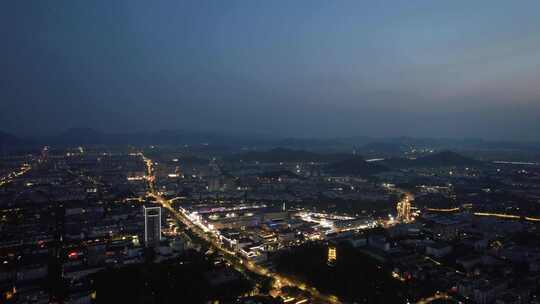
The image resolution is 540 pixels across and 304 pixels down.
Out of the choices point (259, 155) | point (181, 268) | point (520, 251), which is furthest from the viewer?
point (259, 155)

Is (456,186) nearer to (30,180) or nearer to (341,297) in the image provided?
(341,297)

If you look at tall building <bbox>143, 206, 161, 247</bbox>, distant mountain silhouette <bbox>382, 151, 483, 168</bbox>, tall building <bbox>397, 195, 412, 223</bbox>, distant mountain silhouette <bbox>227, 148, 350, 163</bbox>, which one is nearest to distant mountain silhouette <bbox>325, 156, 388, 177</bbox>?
distant mountain silhouette <bbox>382, 151, 483, 168</bbox>

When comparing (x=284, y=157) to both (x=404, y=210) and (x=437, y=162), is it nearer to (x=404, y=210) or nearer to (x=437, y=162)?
(x=437, y=162)

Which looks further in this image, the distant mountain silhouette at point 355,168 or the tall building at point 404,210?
the distant mountain silhouette at point 355,168

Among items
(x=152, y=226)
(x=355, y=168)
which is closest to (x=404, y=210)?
(x=152, y=226)

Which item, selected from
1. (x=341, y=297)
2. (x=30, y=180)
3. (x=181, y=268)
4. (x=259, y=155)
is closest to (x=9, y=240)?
(x=181, y=268)

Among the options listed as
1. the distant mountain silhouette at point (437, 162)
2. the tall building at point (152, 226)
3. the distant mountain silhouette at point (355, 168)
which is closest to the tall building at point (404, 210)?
the distant mountain silhouette at point (355, 168)

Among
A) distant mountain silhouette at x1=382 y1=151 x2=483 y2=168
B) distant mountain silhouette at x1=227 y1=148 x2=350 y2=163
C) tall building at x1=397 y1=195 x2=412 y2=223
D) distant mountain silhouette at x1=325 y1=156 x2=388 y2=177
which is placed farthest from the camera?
distant mountain silhouette at x1=227 y1=148 x2=350 y2=163

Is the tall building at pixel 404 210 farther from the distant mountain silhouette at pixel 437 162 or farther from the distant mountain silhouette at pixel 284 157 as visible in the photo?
the distant mountain silhouette at pixel 284 157

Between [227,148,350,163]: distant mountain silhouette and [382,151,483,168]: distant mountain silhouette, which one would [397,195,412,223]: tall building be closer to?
[382,151,483,168]: distant mountain silhouette
